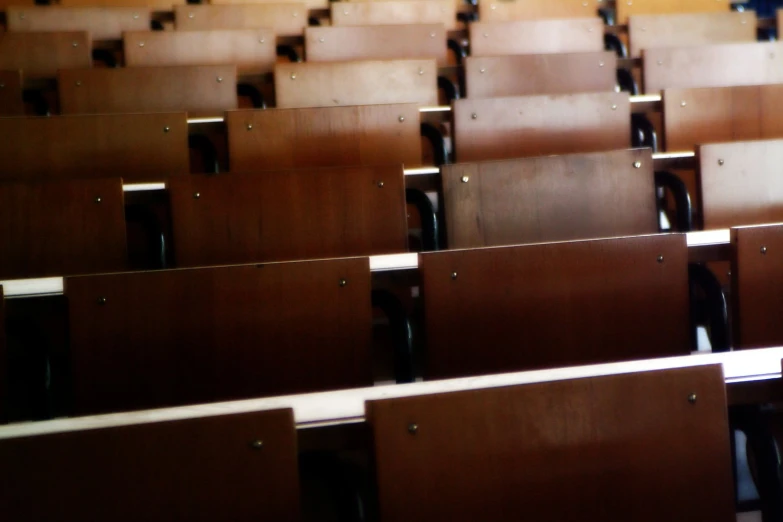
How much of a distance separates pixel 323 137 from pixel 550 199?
209mm

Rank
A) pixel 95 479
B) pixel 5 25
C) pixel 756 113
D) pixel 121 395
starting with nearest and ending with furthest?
1. pixel 95 479
2. pixel 121 395
3. pixel 756 113
4. pixel 5 25

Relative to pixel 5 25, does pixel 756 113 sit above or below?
below

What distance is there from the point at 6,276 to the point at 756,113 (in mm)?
640

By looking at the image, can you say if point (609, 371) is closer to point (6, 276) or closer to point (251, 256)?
point (251, 256)

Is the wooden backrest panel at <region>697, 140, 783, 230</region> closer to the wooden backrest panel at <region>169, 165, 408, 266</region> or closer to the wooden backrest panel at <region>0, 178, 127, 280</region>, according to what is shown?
the wooden backrest panel at <region>169, 165, 408, 266</region>

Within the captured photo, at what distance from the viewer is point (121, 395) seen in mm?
431

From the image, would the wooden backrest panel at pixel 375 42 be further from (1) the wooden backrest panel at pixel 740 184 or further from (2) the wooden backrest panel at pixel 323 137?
(1) the wooden backrest panel at pixel 740 184

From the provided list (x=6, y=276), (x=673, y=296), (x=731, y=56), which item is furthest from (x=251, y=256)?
(x=731, y=56)

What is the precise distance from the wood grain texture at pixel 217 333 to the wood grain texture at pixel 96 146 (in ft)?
1.03

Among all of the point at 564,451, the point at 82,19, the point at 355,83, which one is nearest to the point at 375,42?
the point at 355,83

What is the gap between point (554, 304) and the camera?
48 cm

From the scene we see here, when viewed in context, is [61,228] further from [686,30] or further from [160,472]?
[686,30]

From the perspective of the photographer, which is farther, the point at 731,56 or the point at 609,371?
the point at 731,56

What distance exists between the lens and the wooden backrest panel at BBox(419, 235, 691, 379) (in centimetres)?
46
